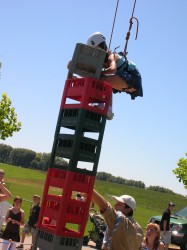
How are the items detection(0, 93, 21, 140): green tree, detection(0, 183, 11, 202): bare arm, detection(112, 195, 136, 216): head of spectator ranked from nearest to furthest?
detection(112, 195, 136, 216): head of spectator < detection(0, 183, 11, 202): bare arm < detection(0, 93, 21, 140): green tree

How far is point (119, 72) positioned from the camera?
220 inches

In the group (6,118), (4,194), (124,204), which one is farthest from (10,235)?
(6,118)

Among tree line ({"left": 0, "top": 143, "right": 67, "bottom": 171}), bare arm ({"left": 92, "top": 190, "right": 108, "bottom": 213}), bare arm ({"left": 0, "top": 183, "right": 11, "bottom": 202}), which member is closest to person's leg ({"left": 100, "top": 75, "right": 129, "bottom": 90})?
bare arm ({"left": 92, "top": 190, "right": 108, "bottom": 213})

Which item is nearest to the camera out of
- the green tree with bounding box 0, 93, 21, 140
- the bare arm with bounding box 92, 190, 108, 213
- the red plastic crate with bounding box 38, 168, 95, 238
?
the red plastic crate with bounding box 38, 168, 95, 238

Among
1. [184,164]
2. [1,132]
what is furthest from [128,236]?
[184,164]

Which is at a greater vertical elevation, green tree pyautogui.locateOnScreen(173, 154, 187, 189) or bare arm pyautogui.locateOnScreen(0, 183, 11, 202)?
green tree pyautogui.locateOnScreen(173, 154, 187, 189)

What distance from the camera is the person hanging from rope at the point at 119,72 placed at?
17.7 feet

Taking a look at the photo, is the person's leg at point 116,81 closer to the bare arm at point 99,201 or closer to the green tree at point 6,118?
the bare arm at point 99,201

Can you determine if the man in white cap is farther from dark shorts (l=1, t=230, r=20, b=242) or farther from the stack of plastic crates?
dark shorts (l=1, t=230, r=20, b=242)

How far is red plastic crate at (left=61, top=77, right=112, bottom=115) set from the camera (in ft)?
16.1

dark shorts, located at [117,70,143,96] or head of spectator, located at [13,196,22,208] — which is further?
head of spectator, located at [13,196,22,208]

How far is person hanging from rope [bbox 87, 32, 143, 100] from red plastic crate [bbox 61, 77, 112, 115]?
33 centimetres

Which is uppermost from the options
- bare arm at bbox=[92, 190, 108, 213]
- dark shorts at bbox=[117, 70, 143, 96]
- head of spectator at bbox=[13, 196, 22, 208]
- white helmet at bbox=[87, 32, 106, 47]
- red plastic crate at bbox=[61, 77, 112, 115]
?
white helmet at bbox=[87, 32, 106, 47]

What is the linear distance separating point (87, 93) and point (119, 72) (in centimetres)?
83
